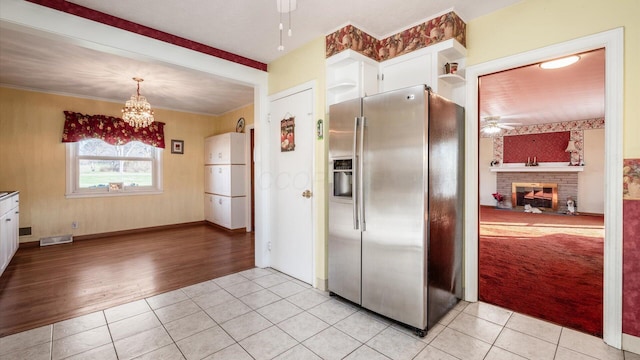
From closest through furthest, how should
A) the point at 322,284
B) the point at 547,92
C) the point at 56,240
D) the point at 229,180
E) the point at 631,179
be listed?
the point at 631,179 < the point at 322,284 < the point at 56,240 < the point at 547,92 < the point at 229,180

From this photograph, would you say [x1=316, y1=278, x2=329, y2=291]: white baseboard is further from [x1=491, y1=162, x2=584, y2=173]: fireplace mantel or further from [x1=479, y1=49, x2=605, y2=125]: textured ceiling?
[x1=491, y1=162, x2=584, y2=173]: fireplace mantel

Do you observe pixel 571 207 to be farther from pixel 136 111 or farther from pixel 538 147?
pixel 136 111

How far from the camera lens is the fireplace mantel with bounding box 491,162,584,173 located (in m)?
7.52

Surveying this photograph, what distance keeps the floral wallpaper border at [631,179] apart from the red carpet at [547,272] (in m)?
1.02

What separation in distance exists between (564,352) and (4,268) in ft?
18.3

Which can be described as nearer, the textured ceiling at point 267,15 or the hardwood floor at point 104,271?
the textured ceiling at point 267,15

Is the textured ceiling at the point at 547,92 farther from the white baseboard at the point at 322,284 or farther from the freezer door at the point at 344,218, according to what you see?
the white baseboard at the point at 322,284

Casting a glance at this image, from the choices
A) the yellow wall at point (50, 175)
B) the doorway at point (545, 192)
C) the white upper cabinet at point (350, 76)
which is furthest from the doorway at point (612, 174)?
the yellow wall at point (50, 175)

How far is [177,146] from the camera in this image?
6.05 m

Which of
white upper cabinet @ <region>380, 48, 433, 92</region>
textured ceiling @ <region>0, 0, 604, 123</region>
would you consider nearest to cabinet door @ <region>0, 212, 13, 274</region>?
textured ceiling @ <region>0, 0, 604, 123</region>

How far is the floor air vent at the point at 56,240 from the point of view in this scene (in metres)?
4.61

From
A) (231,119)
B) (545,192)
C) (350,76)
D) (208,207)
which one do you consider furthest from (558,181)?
(208,207)

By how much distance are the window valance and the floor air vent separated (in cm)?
164

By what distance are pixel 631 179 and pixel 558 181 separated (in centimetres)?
765
